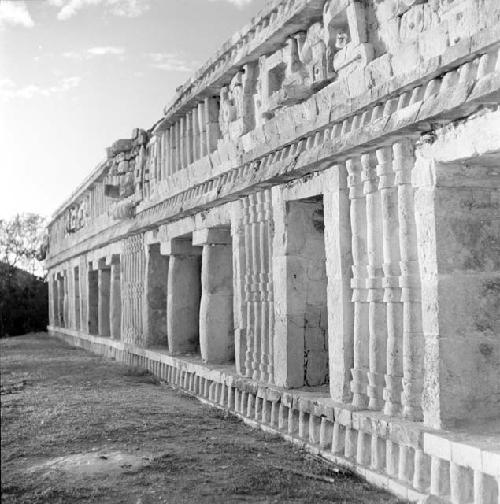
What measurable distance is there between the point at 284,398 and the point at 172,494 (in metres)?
1.62

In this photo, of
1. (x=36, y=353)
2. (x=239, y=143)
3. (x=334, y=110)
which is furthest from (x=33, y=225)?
(x=334, y=110)

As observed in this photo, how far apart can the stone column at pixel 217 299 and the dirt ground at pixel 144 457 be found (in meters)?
0.64

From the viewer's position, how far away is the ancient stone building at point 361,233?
11.6 feet

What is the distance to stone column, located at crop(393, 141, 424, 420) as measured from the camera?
3822 mm

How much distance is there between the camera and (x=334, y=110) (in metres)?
4.46

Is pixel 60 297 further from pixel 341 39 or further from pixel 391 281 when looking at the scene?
pixel 391 281

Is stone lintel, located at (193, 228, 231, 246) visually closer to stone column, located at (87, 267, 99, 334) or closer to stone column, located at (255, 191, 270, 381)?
stone column, located at (255, 191, 270, 381)

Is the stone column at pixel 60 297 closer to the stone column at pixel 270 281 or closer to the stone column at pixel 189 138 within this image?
the stone column at pixel 189 138

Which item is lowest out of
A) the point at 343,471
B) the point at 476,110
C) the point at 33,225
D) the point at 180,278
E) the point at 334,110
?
the point at 343,471

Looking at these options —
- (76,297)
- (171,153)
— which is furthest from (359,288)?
(76,297)

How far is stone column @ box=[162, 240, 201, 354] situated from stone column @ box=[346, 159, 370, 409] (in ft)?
13.9

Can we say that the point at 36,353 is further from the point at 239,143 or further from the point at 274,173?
the point at 274,173

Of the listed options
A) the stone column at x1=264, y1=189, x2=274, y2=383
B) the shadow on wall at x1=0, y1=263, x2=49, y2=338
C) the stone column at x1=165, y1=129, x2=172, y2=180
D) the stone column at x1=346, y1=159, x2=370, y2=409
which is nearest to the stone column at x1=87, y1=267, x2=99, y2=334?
the stone column at x1=165, y1=129, x2=172, y2=180

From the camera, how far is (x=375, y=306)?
4168 millimetres
